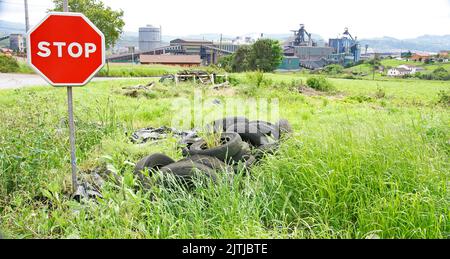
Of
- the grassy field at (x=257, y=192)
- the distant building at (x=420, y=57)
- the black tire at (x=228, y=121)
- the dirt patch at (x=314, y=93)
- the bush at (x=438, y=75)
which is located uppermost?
the distant building at (x=420, y=57)

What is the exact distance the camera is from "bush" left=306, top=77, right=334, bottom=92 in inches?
433

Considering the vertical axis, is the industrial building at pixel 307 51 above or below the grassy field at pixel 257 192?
above

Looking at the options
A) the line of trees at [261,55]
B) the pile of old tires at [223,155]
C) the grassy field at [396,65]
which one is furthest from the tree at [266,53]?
the pile of old tires at [223,155]

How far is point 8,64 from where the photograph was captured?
115 inches

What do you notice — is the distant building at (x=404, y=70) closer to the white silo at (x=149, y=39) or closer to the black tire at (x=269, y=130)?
the black tire at (x=269, y=130)

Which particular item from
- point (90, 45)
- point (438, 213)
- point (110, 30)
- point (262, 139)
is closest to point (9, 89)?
point (110, 30)

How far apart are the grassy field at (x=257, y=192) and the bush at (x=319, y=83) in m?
7.33

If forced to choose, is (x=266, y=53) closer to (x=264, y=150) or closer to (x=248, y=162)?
(x=264, y=150)

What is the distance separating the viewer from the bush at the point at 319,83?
11008 mm

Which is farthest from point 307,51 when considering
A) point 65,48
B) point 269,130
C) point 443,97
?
point 443,97

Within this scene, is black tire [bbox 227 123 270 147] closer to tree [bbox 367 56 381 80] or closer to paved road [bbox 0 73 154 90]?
tree [bbox 367 56 381 80]

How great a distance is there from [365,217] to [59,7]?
2.33 metres

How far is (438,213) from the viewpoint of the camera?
6.72 feet
